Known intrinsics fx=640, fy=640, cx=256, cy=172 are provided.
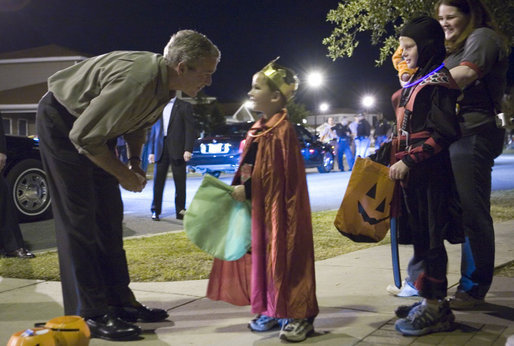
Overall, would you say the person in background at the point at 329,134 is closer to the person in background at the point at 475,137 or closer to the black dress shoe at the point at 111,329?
the person in background at the point at 475,137

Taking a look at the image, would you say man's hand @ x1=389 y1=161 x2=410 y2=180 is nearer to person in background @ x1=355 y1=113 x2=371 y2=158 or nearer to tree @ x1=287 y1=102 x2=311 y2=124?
person in background @ x1=355 y1=113 x2=371 y2=158

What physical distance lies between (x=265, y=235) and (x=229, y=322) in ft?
2.39

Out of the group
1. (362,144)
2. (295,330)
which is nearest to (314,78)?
(362,144)

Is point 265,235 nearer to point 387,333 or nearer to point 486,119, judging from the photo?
point 387,333

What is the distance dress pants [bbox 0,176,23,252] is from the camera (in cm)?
617

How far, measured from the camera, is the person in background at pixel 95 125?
3.35 m

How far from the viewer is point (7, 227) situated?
6195mm

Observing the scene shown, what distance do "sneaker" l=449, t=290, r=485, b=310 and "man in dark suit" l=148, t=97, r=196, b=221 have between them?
5.42 metres

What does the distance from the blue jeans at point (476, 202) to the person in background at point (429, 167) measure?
1.58 feet

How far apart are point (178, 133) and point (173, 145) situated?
186mm

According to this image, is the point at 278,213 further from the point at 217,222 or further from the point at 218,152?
the point at 218,152

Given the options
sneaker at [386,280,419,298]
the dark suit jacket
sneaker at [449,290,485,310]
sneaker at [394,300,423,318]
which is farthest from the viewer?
the dark suit jacket

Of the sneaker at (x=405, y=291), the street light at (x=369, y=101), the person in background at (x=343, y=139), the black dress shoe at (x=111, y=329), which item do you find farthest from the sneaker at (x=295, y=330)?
the person in background at (x=343, y=139)

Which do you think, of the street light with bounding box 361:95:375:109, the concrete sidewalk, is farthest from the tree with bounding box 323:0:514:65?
the concrete sidewalk
